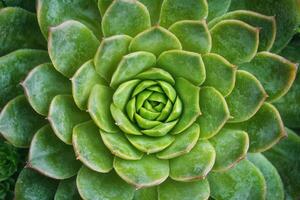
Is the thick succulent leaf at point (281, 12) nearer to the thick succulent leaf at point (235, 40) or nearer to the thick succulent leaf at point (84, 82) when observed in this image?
A: the thick succulent leaf at point (235, 40)

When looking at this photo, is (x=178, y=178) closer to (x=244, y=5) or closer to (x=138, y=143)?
(x=138, y=143)

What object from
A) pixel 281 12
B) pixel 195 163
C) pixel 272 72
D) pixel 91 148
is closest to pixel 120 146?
pixel 91 148

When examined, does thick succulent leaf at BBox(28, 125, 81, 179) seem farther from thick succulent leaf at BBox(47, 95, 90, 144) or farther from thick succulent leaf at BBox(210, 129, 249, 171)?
thick succulent leaf at BBox(210, 129, 249, 171)

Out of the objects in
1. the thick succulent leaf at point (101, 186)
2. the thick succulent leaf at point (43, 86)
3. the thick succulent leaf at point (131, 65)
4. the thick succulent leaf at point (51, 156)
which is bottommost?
the thick succulent leaf at point (101, 186)

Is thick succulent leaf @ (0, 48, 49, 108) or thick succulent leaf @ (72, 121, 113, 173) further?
thick succulent leaf @ (0, 48, 49, 108)

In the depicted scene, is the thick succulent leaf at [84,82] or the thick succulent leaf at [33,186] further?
the thick succulent leaf at [33,186]

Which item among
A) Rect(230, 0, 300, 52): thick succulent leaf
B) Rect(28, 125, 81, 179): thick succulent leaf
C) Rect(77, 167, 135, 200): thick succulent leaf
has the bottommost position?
Rect(77, 167, 135, 200): thick succulent leaf

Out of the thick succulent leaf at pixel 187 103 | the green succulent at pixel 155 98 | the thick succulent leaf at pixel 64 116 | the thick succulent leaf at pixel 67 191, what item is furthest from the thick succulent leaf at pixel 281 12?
the thick succulent leaf at pixel 67 191

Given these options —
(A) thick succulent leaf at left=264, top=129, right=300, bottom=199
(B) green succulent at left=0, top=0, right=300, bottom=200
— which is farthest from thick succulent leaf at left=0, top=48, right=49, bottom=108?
(A) thick succulent leaf at left=264, top=129, right=300, bottom=199
